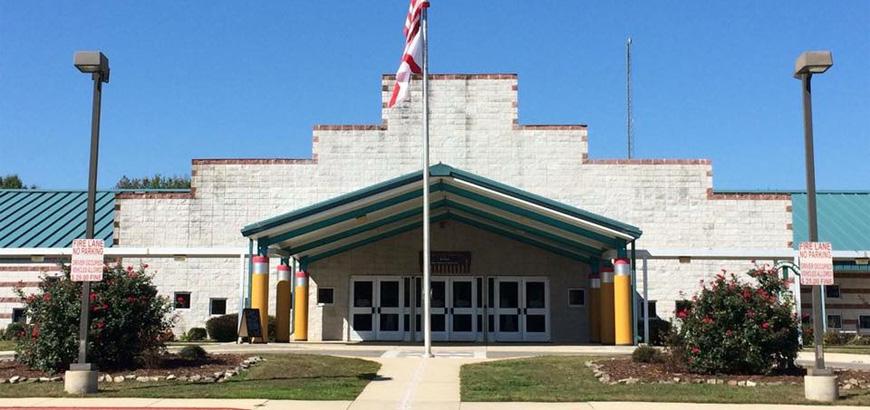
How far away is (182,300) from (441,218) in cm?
→ 1033

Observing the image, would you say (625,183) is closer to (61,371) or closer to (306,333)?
(306,333)

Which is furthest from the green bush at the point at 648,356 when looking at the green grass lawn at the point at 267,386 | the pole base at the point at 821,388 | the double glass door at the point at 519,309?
the double glass door at the point at 519,309

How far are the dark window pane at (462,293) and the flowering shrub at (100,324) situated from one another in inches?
622

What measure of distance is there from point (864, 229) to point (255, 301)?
2502 centimetres

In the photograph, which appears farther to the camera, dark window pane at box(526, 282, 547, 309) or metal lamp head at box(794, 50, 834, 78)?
dark window pane at box(526, 282, 547, 309)

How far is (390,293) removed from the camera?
104 ft

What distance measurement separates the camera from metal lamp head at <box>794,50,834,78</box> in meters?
14.0

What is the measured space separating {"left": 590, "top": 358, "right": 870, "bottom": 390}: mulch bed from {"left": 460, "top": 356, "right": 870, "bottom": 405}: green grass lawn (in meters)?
0.35

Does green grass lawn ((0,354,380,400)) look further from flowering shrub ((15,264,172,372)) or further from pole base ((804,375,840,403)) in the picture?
pole base ((804,375,840,403))

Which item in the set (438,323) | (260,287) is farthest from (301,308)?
(260,287)

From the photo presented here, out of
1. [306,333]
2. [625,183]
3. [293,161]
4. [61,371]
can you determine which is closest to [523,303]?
[625,183]

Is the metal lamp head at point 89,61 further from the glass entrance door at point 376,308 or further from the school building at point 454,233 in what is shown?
the glass entrance door at point 376,308

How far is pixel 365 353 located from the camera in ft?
71.8

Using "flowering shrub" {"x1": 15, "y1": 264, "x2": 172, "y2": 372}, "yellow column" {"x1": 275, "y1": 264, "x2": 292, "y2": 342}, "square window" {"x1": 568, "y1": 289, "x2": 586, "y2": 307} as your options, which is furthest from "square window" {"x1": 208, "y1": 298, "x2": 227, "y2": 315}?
"flowering shrub" {"x1": 15, "y1": 264, "x2": 172, "y2": 372}
